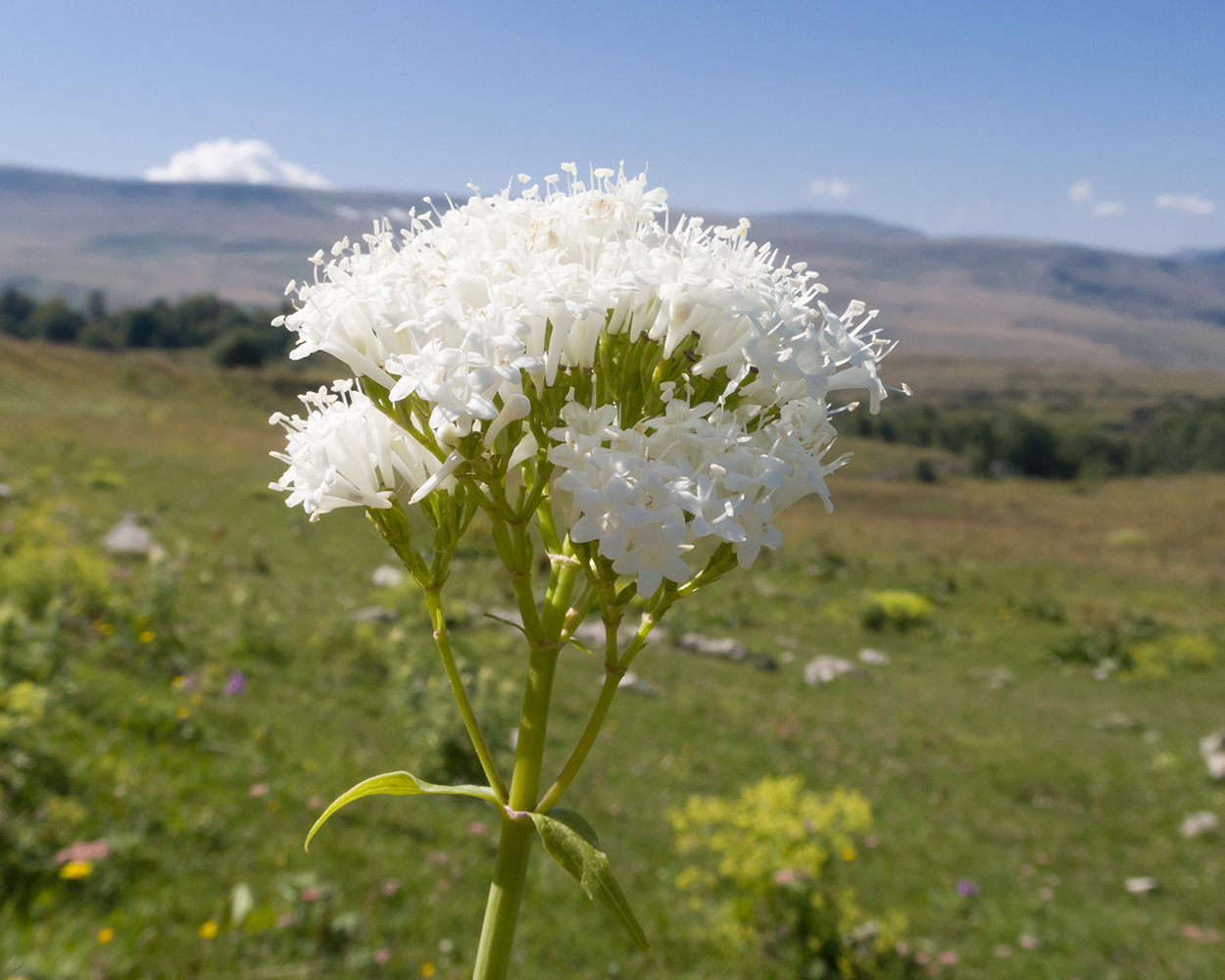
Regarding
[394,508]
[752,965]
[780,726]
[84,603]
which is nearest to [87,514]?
[84,603]

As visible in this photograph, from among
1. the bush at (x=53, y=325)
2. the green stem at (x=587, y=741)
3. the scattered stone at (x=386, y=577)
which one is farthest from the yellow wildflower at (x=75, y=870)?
the bush at (x=53, y=325)

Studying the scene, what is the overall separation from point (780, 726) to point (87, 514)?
2092cm

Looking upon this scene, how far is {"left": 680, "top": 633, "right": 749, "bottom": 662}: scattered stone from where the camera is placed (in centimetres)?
2384

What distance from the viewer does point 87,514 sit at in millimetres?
25219

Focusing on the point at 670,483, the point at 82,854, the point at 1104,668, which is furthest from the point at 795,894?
the point at 1104,668

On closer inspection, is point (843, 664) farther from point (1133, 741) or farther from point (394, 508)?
point (394, 508)

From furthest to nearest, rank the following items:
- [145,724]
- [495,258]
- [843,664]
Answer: [843,664]
[145,724]
[495,258]

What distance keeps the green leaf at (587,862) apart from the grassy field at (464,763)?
486 centimetres

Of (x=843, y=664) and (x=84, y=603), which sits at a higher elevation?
(x=84, y=603)

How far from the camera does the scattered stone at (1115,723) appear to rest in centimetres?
2069

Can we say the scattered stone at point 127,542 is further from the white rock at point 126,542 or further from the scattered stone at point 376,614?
the scattered stone at point 376,614

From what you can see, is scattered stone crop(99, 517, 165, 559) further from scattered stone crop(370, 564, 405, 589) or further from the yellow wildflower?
the yellow wildflower

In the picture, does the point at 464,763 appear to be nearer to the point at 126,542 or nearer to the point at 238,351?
the point at 126,542

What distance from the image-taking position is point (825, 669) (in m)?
23.3
